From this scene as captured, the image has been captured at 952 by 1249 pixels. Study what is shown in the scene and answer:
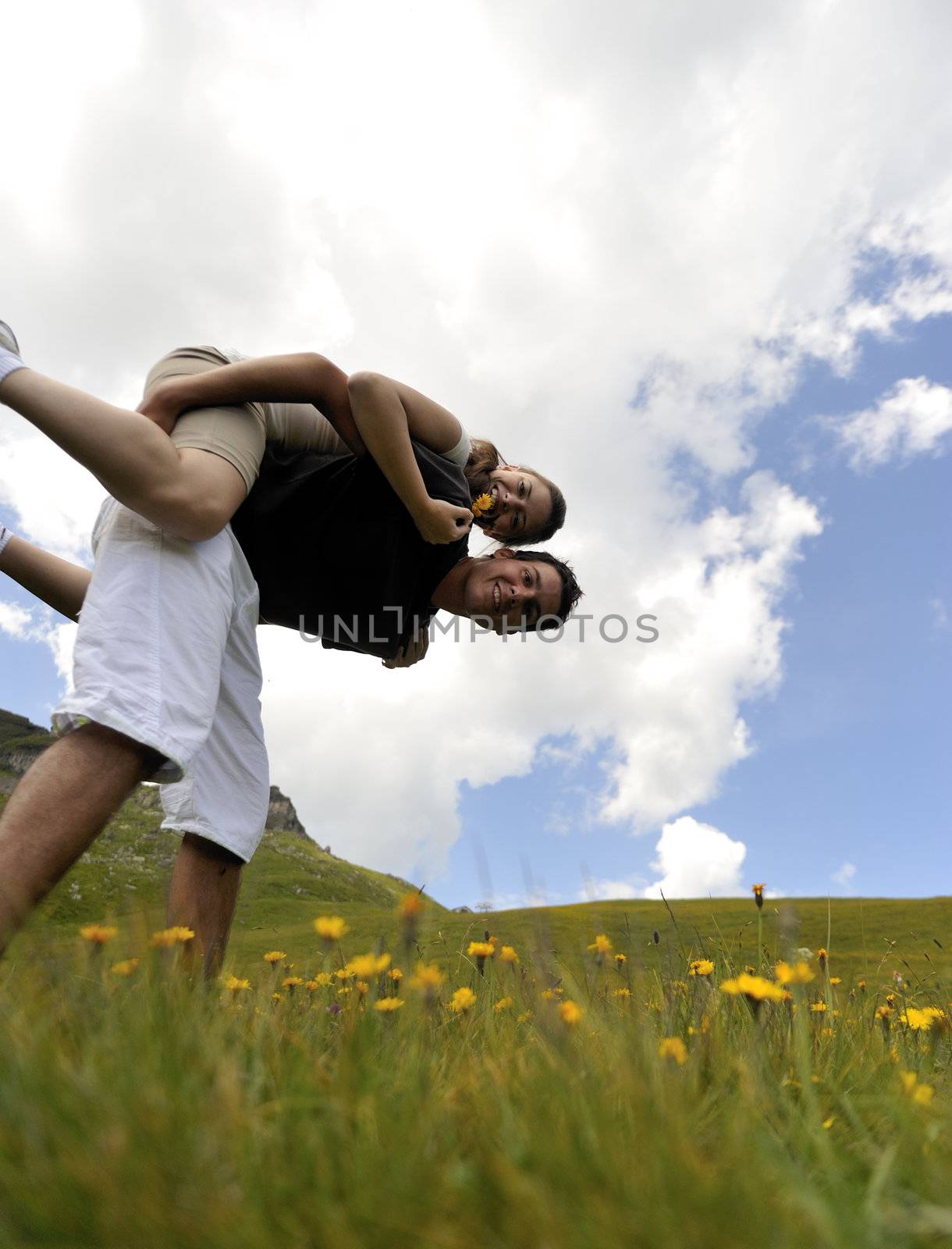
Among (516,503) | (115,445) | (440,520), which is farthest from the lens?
(516,503)

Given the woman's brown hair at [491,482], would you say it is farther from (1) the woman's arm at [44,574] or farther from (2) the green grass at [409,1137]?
(2) the green grass at [409,1137]

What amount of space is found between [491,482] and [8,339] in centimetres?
237

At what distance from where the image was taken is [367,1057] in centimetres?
187

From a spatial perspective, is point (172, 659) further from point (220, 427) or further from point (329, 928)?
point (329, 928)

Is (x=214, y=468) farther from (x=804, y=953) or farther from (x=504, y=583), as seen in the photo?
(x=804, y=953)

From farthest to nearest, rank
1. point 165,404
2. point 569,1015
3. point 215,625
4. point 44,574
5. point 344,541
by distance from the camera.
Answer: point 44,574 < point 344,541 < point 165,404 < point 215,625 < point 569,1015

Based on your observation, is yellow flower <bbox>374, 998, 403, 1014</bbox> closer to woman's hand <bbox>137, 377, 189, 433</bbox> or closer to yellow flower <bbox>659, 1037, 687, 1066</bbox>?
yellow flower <bbox>659, 1037, 687, 1066</bbox>

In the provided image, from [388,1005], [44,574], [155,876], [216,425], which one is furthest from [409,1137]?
[155,876]

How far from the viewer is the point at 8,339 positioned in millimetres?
2967

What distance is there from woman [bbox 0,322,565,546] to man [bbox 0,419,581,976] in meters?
0.16

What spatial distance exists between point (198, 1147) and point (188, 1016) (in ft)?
2.65

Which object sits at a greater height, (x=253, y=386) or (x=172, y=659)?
(x=253, y=386)

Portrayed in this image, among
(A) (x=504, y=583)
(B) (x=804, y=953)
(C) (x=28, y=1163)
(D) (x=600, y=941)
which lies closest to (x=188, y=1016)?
(C) (x=28, y=1163)

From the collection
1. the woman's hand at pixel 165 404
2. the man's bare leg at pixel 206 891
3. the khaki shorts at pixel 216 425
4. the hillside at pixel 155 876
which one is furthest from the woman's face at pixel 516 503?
the hillside at pixel 155 876
